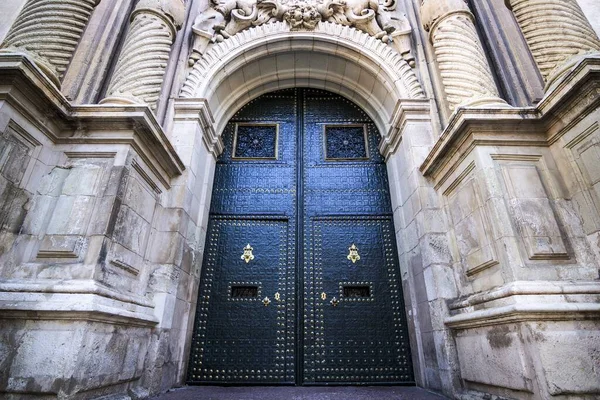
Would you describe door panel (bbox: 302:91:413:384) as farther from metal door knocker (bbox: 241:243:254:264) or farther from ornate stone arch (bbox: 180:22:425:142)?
metal door knocker (bbox: 241:243:254:264)

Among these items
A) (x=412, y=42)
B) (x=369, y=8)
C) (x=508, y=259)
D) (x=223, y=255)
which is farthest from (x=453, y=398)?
(x=369, y=8)

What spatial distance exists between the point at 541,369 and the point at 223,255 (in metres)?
3.45

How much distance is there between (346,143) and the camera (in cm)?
526

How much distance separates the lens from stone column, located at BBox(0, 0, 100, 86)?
11.4 feet

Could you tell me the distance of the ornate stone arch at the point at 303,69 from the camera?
15.4ft

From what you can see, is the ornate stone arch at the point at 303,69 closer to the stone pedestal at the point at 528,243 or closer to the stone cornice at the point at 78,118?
the stone cornice at the point at 78,118

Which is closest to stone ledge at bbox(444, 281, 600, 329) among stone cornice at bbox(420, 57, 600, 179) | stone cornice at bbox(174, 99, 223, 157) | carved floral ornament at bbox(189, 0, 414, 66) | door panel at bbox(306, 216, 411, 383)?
stone cornice at bbox(420, 57, 600, 179)

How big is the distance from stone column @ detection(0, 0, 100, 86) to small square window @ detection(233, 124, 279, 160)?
2.34 meters

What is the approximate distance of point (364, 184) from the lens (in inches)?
193

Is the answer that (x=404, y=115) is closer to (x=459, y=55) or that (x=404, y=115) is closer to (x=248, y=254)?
(x=459, y=55)

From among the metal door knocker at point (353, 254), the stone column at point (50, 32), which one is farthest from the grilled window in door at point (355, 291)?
the stone column at point (50, 32)

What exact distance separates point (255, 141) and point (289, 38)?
5.46 feet

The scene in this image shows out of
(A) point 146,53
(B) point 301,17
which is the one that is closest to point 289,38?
(B) point 301,17

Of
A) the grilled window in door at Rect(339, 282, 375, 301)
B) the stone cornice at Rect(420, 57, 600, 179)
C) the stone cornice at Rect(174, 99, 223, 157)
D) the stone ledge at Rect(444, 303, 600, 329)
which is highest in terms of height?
the stone cornice at Rect(174, 99, 223, 157)
